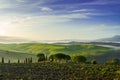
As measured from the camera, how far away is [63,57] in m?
126

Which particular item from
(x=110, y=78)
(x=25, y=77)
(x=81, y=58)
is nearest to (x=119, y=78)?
(x=110, y=78)

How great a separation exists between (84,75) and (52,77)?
6.80m

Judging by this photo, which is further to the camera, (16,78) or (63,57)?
(63,57)

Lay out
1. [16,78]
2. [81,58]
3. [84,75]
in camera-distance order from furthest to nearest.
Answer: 1. [81,58]
2. [84,75]
3. [16,78]

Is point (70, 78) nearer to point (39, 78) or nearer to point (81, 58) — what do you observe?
point (39, 78)

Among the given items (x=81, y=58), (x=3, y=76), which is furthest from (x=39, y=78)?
(x=81, y=58)

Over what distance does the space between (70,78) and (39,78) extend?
5.35 meters

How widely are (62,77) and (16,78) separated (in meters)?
8.19

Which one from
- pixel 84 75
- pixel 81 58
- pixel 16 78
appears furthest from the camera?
pixel 81 58

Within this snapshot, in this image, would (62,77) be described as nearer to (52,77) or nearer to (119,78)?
(52,77)

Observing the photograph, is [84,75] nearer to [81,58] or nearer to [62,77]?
[62,77]

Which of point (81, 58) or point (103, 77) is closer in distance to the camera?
point (103, 77)

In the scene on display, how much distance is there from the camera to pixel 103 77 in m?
63.1

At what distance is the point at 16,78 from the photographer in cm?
6044
